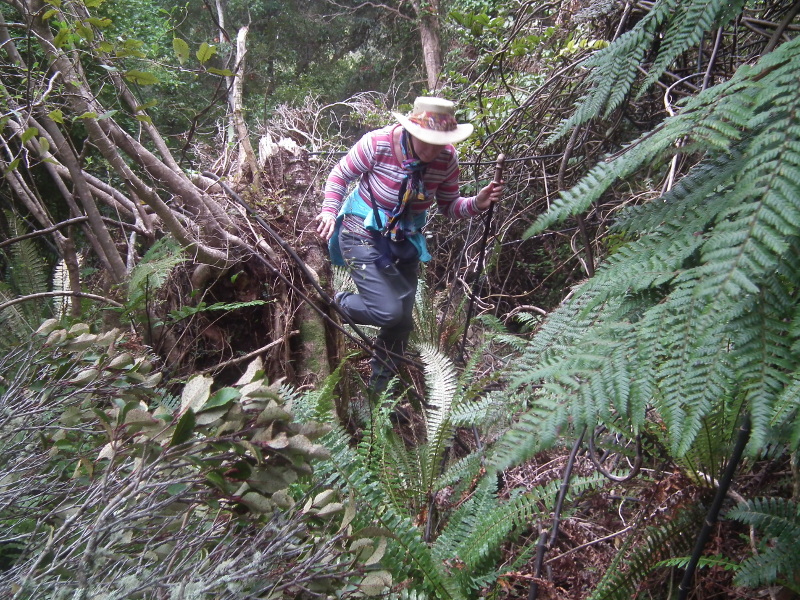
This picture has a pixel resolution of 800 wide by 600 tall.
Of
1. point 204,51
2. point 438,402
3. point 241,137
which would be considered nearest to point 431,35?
point 241,137

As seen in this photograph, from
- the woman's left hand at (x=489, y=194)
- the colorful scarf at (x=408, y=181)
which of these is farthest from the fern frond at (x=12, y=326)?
the woman's left hand at (x=489, y=194)

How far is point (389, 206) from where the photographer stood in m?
3.05

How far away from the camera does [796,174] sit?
87 cm

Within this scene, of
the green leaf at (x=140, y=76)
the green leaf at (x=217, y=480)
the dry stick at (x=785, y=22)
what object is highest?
the dry stick at (x=785, y=22)

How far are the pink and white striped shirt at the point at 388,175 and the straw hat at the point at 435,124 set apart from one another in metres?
0.19

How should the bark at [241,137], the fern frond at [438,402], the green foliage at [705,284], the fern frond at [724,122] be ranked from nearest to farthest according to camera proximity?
the green foliage at [705,284] → the fern frond at [724,122] → the fern frond at [438,402] → the bark at [241,137]

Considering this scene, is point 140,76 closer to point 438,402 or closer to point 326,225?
point 326,225

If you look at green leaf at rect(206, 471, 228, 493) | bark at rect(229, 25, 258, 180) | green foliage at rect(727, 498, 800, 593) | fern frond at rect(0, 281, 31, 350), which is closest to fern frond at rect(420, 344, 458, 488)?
green foliage at rect(727, 498, 800, 593)

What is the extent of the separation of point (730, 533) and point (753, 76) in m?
1.23

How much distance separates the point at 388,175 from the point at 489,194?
0.62 meters

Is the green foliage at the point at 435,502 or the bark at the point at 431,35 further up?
the bark at the point at 431,35

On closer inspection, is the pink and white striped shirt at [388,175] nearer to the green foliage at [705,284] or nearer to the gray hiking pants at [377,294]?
the gray hiking pants at [377,294]

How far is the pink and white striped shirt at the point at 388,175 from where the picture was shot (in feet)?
9.90

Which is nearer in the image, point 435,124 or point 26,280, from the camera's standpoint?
point 435,124
